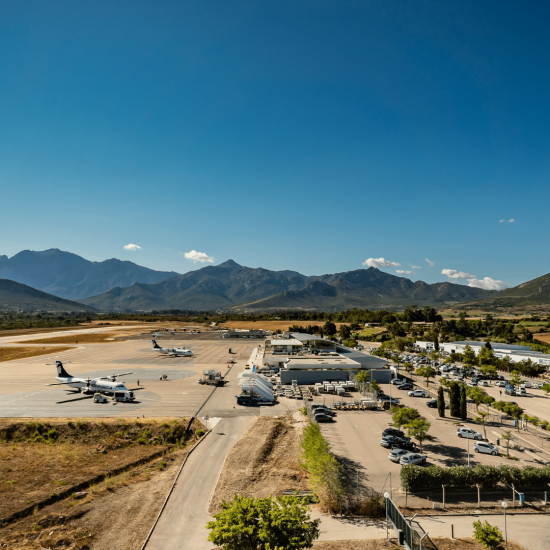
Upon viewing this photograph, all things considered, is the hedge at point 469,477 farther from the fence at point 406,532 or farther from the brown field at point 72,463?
the brown field at point 72,463

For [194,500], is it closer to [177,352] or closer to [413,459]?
[413,459]

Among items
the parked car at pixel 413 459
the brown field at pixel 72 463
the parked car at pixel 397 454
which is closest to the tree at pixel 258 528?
the brown field at pixel 72 463

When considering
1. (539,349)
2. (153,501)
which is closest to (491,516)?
(153,501)

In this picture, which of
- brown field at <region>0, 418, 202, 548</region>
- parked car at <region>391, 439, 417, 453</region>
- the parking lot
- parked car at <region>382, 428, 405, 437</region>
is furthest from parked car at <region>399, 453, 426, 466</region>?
brown field at <region>0, 418, 202, 548</region>

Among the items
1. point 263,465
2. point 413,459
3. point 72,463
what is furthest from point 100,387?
point 413,459

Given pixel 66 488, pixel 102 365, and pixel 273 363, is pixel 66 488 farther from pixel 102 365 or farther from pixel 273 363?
pixel 102 365

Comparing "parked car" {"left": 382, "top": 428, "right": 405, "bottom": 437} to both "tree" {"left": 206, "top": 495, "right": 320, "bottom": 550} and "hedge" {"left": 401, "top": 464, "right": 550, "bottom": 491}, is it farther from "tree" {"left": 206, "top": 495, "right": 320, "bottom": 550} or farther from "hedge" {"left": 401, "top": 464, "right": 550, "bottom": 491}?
"tree" {"left": 206, "top": 495, "right": 320, "bottom": 550}
